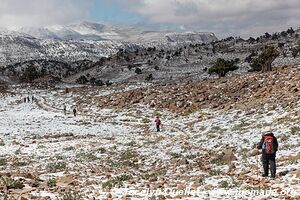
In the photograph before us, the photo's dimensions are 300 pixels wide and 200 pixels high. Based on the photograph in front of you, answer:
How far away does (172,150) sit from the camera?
25.0m

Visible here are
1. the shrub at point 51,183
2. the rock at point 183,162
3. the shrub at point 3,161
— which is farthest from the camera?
the shrub at point 3,161

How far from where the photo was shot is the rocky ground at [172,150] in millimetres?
13953

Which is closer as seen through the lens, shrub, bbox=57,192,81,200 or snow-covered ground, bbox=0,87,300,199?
shrub, bbox=57,192,81,200

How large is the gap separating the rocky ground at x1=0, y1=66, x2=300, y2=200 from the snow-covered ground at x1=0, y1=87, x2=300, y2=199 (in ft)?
0.14

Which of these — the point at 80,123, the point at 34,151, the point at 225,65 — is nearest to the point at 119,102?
the point at 80,123

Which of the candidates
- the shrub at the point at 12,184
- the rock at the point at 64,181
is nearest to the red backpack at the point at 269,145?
the rock at the point at 64,181

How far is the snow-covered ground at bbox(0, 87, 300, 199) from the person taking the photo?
1370cm

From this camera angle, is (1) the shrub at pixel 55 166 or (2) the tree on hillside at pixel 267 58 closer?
(1) the shrub at pixel 55 166

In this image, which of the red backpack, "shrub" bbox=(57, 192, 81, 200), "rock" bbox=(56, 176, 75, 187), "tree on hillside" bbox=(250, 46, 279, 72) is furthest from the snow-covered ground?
"tree on hillside" bbox=(250, 46, 279, 72)

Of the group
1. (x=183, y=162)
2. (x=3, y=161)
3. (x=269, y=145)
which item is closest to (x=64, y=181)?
(x=183, y=162)

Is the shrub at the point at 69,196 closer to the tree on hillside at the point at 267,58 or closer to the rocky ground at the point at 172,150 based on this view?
the rocky ground at the point at 172,150

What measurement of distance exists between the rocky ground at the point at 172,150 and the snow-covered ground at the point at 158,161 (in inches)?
1.7

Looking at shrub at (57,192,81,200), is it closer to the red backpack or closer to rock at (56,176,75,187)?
rock at (56,176,75,187)

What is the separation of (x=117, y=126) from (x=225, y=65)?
145ft
